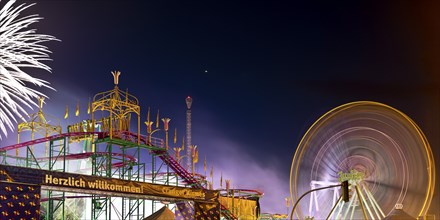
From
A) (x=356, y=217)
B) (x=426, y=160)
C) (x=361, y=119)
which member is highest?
(x=361, y=119)

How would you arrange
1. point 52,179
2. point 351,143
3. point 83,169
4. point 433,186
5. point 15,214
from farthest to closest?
point 83,169 < point 351,143 < point 433,186 < point 52,179 < point 15,214

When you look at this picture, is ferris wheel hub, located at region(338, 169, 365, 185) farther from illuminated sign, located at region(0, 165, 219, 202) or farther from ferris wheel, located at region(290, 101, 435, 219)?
illuminated sign, located at region(0, 165, 219, 202)

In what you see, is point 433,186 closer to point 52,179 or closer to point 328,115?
point 328,115

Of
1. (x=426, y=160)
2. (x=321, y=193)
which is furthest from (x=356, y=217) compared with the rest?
(x=426, y=160)

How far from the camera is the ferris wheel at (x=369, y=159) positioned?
49562mm

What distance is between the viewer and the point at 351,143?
54562mm

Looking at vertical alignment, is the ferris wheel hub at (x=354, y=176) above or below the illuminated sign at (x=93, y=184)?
above

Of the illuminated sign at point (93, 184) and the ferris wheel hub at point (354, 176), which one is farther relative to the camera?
the ferris wheel hub at point (354, 176)

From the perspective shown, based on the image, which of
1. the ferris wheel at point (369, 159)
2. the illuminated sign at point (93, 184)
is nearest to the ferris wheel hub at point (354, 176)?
the ferris wheel at point (369, 159)

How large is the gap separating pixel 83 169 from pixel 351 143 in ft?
123

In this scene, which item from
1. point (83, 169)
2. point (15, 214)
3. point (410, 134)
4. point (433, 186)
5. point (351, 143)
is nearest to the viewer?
point (15, 214)

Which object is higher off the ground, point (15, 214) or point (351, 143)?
point (351, 143)

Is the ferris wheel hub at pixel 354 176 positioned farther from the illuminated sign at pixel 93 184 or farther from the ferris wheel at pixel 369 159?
the illuminated sign at pixel 93 184

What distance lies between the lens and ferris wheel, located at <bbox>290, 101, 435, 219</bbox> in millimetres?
49562
